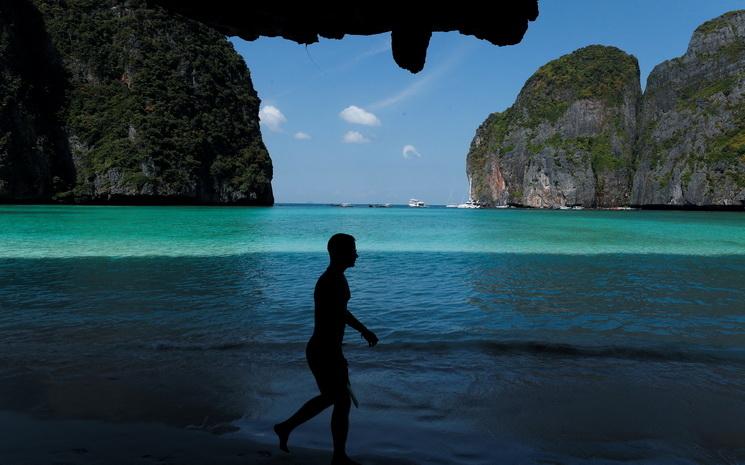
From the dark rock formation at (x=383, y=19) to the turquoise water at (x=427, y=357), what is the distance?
117 inches

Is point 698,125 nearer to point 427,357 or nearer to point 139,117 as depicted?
point 139,117

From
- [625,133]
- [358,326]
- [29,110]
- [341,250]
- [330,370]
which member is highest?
[625,133]

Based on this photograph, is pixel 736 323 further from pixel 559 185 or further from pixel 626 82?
pixel 626 82

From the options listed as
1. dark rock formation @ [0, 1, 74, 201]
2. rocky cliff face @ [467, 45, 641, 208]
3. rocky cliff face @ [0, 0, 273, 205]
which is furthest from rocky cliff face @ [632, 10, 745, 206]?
dark rock formation @ [0, 1, 74, 201]

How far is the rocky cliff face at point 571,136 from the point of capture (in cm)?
14088

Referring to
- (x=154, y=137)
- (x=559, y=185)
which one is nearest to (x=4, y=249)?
(x=154, y=137)

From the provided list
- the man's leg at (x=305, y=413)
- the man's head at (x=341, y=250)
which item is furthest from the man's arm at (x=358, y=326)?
the man's leg at (x=305, y=413)

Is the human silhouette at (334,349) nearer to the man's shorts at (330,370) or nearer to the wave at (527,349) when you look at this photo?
the man's shorts at (330,370)

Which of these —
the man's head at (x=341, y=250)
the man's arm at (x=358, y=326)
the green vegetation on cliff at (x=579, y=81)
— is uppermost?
the green vegetation on cliff at (x=579, y=81)

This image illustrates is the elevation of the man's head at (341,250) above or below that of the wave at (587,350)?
above

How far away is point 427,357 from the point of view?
6512 mm

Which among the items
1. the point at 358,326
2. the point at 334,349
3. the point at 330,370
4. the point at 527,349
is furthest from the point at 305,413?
the point at 527,349

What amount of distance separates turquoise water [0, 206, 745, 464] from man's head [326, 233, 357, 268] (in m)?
A: 1.47

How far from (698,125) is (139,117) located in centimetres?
11483
